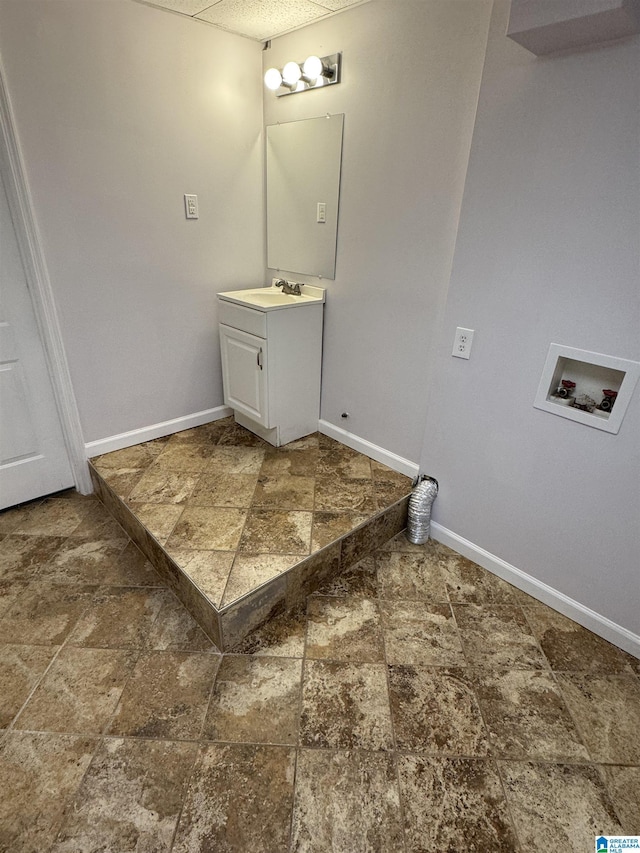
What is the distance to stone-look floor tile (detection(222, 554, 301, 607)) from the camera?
1571mm

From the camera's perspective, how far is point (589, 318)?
1.45 metres

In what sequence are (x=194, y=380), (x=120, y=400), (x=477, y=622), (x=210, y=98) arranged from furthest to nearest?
1. (x=194, y=380)
2. (x=120, y=400)
3. (x=210, y=98)
4. (x=477, y=622)

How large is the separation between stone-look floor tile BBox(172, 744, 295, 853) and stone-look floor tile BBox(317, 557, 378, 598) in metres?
0.63

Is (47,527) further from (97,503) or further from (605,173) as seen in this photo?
(605,173)

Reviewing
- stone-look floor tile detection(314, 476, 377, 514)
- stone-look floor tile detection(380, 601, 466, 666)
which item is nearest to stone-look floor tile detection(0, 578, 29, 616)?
stone-look floor tile detection(314, 476, 377, 514)

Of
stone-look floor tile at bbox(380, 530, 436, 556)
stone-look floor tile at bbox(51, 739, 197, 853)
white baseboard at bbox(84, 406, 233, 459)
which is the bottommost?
stone-look floor tile at bbox(51, 739, 197, 853)

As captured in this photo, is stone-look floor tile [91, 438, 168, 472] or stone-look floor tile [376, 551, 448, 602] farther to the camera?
stone-look floor tile [91, 438, 168, 472]

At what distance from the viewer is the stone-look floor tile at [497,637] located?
159 centimetres

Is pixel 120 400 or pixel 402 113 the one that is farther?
pixel 120 400

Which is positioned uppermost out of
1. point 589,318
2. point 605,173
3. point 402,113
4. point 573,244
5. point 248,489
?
point 402,113

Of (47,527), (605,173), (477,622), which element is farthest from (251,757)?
(605,173)

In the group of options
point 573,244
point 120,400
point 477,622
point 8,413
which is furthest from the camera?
point 120,400

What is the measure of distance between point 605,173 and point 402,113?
0.92 metres

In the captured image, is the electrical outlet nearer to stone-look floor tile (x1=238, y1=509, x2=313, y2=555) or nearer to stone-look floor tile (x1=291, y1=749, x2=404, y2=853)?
stone-look floor tile (x1=238, y1=509, x2=313, y2=555)
